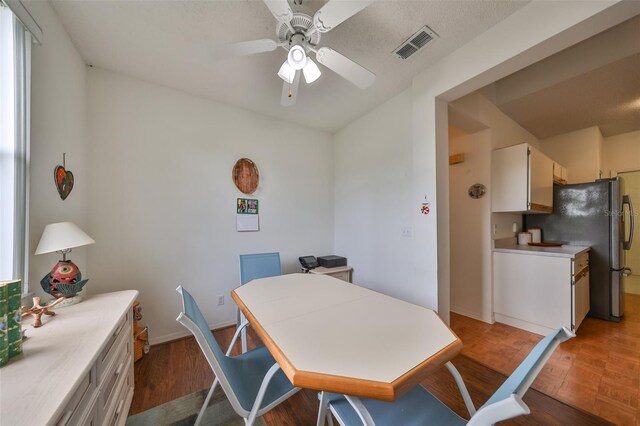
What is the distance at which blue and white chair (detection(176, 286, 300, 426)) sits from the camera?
0.91m

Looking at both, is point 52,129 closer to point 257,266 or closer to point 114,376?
point 114,376

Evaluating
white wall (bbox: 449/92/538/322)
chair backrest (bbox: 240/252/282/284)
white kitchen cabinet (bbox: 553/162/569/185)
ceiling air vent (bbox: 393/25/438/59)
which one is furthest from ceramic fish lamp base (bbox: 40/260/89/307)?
white kitchen cabinet (bbox: 553/162/569/185)

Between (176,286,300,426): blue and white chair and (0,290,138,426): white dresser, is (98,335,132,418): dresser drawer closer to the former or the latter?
(0,290,138,426): white dresser

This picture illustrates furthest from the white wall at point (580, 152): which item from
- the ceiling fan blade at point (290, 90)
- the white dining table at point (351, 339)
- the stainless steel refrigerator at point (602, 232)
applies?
the ceiling fan blade at point (290, 90)

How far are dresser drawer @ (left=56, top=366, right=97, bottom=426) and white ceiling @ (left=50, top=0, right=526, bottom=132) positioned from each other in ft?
6.67

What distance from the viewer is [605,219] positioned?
267cm

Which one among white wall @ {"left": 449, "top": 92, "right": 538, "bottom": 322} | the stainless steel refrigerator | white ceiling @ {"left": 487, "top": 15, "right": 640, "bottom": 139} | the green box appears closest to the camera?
the green box

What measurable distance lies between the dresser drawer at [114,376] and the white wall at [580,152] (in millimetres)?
5885

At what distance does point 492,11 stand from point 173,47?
2339 millimetres

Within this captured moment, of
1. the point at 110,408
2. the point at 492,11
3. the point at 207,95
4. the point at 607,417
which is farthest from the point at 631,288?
the point at 207,95

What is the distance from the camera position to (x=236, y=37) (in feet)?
5.60

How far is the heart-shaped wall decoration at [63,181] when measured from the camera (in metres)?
1.52

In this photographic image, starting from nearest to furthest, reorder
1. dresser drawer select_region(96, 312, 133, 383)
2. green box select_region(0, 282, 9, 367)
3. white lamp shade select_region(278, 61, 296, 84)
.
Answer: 1. green box select_region(0, 282, 9, 367)
2. dresser drawer select_region(96, 312, 133, 383)
3. white lamp shade select_region(278, 61, 296, 84)

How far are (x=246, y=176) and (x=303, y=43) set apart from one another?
Result: 65.6 inches
